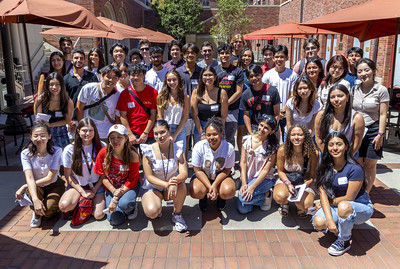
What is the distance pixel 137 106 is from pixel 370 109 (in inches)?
120

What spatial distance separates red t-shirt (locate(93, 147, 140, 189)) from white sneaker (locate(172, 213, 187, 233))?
0.62 m

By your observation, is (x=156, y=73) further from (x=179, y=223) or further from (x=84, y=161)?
(x=179, y=223)

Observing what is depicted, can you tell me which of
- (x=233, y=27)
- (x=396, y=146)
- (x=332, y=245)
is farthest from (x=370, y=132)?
(x=233, y=27)

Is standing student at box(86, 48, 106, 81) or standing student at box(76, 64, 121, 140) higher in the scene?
standing student at box(86, 48, 106, 81)

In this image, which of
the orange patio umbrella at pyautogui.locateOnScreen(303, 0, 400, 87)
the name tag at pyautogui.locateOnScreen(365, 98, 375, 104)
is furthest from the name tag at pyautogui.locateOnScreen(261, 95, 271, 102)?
the orange patio umbrella at pyautogui.locateOnScreen(303, 0, 400, 87)

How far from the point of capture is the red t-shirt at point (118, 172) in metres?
3.95

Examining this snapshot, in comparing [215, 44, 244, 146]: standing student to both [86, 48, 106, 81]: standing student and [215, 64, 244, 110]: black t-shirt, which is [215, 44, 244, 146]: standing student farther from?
[86, 48, 106, 81]: standing student

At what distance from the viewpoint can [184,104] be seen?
4.67 meters

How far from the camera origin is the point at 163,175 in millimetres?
3973

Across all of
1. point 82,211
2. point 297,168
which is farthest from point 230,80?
point 82,211

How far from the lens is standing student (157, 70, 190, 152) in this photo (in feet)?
14.8

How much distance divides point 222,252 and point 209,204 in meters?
1.06

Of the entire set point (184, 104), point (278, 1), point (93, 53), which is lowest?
point (184, 104)

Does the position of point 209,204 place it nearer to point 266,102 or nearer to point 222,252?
point 222,252
